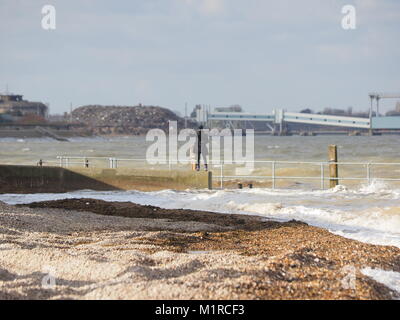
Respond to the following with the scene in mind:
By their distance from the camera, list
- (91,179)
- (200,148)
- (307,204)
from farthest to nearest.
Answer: (200,148)
(91,179)
(307,204)

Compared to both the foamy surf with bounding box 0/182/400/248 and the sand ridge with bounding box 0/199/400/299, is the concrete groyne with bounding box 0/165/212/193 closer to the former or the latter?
the foamy surf with bounding box 0/182/400/248

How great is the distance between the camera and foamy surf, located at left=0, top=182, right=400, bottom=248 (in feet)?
40.8

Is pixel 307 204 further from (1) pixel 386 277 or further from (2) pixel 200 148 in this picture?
(1) pixel 386 277

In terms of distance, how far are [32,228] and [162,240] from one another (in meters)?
2.32

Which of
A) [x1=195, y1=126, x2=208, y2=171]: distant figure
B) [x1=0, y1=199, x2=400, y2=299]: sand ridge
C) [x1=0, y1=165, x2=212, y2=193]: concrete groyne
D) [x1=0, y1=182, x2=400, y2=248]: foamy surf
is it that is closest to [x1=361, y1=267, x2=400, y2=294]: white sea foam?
[x1=0, y1=199, x2=400, y2=299]: sand ridge

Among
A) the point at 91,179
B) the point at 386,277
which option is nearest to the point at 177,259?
the point at 386,277

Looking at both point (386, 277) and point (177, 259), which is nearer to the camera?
point (386, 277)

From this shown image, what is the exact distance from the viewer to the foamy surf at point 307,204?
1244cm

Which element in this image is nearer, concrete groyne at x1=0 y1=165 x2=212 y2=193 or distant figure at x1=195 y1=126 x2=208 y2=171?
concrete groyne at x1=0 y1=165 x2=212 y2=193

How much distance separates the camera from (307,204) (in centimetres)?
1650

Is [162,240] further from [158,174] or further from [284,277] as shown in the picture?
[158,174]

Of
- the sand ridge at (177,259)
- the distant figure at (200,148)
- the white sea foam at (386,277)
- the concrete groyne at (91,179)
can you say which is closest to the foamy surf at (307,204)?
the concrete groyne at (91,179)

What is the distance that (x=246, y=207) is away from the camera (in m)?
15.6
